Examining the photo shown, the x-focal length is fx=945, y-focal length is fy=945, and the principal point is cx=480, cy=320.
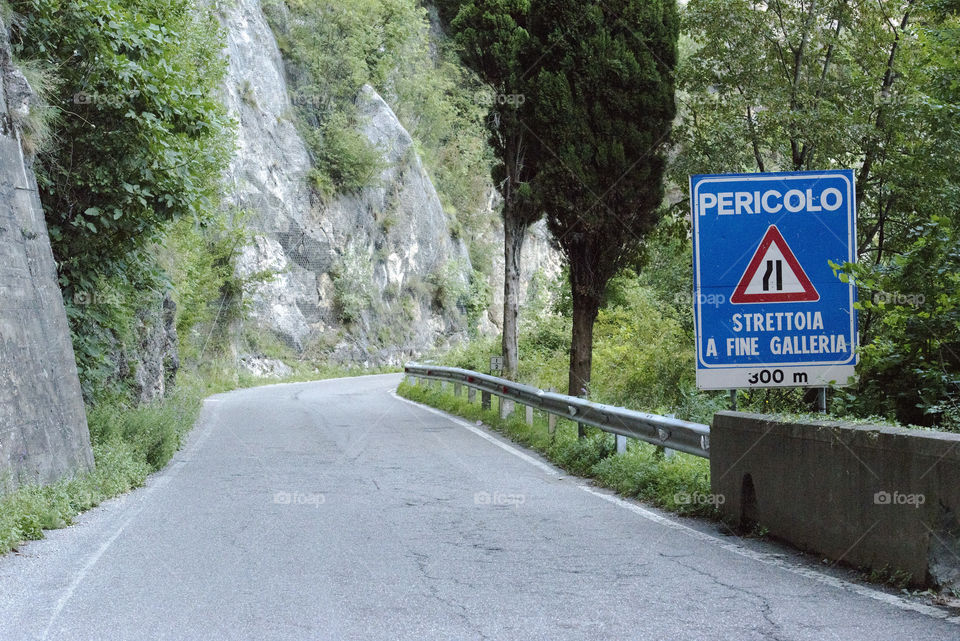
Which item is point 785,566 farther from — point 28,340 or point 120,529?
point 28,340

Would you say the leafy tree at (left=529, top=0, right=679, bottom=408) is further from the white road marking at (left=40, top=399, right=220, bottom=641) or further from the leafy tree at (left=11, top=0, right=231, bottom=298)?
the white road marking at (left=40, top=399, right=220, bottom=641)

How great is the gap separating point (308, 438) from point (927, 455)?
11.1 m

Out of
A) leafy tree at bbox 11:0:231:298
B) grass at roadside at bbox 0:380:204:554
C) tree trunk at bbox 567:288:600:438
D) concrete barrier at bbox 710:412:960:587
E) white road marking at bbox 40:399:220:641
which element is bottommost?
white road marking at bbox 40:399:220:641

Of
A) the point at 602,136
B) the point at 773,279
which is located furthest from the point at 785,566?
the point at 602,136

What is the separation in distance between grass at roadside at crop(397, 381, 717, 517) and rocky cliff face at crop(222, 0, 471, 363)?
27.5m

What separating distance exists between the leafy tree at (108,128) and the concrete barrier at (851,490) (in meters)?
8.46

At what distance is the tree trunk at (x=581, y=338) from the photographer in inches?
758

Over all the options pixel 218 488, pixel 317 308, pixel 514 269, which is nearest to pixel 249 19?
pixel 317 308

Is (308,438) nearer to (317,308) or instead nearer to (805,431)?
(805,431)

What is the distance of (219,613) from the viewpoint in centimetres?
515

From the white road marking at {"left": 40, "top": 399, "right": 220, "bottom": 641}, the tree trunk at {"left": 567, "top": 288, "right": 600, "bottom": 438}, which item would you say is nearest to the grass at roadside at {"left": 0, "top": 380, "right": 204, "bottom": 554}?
the white road marking at {"left": 40, "top": 399, "right": 220, "bottom": 641}

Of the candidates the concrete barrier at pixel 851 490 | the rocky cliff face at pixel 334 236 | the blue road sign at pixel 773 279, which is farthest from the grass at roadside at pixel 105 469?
the rocky cliff face at pixel 334 236

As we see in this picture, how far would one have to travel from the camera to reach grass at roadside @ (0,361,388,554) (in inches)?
303

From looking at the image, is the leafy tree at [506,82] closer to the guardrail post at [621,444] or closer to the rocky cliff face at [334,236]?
the guardrail post at [621,444]
